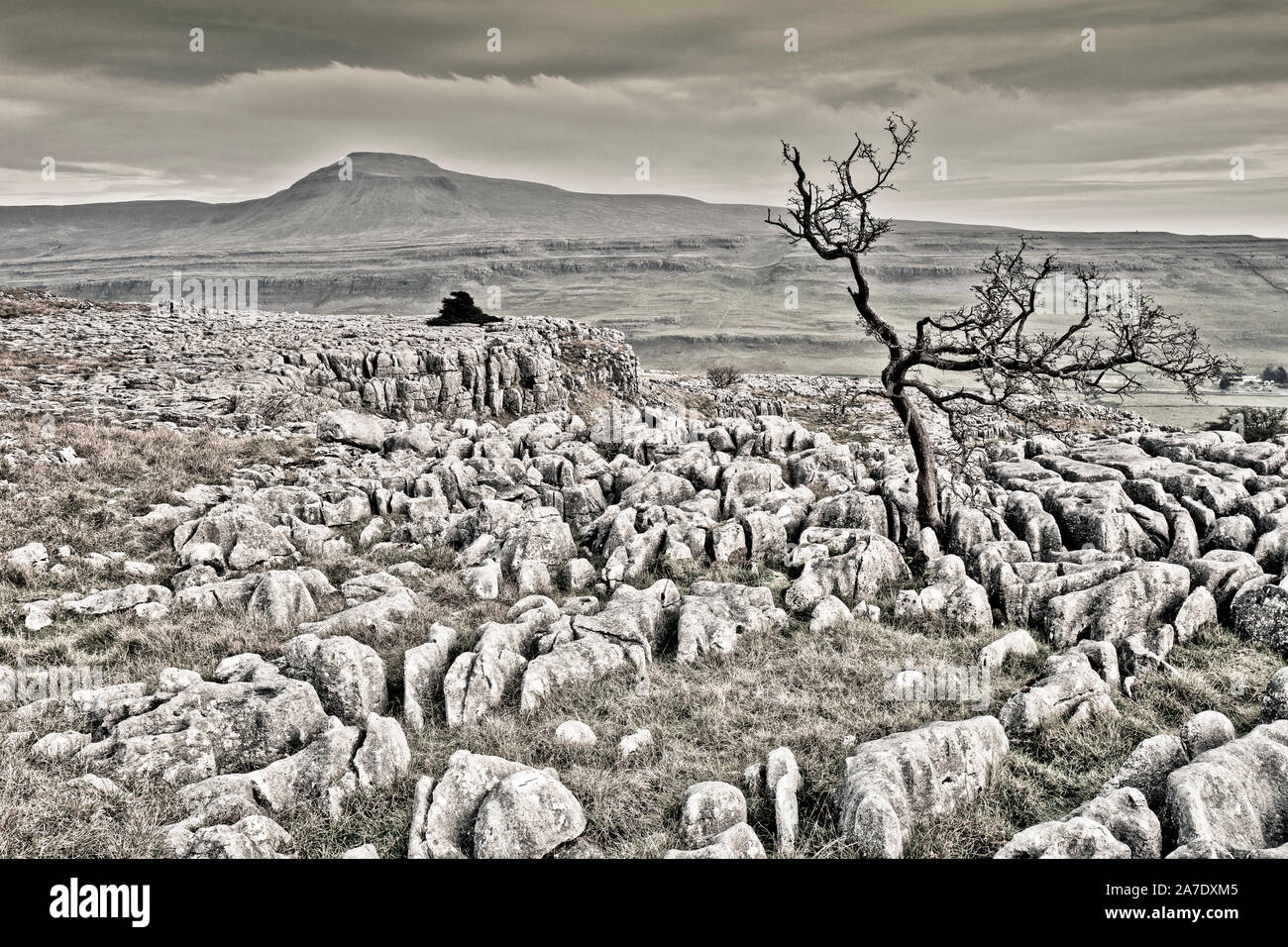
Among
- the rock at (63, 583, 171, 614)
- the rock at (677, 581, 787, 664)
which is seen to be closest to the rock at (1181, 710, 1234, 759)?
the rock at (677, 581, 787, 664)

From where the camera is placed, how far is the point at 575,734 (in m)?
9.15

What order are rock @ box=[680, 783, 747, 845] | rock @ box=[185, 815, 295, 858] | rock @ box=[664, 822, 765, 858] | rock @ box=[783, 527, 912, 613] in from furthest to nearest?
1. rock @ box=[783, 527, 912, 613]
2. rock @ box=[680, 783, 747, 845]
3. rock @ box=[185, 815, 295, 858]
4. rock @ box=[664, 822, 765, 858]

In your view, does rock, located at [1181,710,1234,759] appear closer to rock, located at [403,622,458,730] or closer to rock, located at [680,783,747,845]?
rock, located at [680,783,747,845]

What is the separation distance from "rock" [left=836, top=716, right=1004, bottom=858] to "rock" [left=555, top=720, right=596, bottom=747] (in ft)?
10.0

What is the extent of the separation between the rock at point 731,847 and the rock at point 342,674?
16.1 ft

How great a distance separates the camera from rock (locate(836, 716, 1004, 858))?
7.05 m

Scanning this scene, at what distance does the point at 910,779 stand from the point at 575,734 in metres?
3.88

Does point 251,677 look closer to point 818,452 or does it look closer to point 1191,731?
point 1191,731

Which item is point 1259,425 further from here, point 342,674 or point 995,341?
point 342,674

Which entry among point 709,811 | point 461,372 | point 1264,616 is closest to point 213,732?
point 709,811

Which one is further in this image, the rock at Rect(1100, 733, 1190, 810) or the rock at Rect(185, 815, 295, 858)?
the rock at Rect(1100, 733, 1190, 810)

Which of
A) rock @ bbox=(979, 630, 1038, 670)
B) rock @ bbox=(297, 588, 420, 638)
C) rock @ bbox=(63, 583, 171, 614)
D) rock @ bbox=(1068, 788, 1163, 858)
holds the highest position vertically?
rock @ bbox=(63, 583, 171, 614)

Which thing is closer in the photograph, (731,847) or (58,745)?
(731,847)
